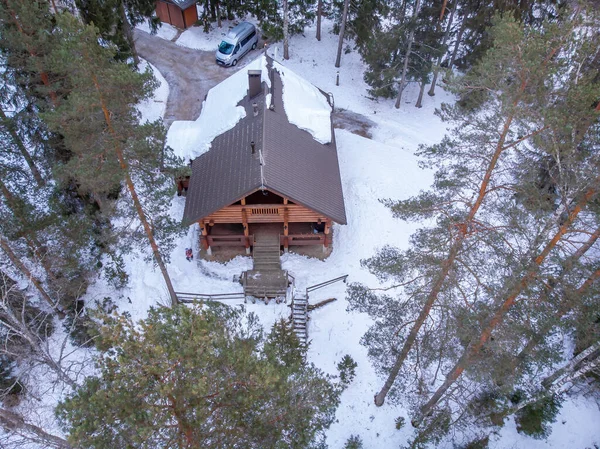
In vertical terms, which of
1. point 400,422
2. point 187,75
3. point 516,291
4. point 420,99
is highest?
point 516,291

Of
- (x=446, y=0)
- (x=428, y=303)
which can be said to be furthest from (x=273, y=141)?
(x=446, y=0)

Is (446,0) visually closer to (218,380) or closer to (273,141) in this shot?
(273,141)

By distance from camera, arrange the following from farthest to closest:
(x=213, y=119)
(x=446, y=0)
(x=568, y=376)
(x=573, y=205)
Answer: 1. (x=446, y=0)
2. (x=213, y=119)
3. (x=568, y=376)
4. (x=573, y=205)

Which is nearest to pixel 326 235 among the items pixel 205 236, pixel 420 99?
pixel 205 236

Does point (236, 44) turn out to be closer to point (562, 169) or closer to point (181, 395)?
point (562, 169)

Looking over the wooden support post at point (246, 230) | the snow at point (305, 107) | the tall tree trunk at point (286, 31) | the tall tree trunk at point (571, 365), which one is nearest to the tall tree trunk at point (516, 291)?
the tall tree trunk at point (571, 365)

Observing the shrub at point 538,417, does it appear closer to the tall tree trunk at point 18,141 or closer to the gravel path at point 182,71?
the tall tree trunk at point 18,141
